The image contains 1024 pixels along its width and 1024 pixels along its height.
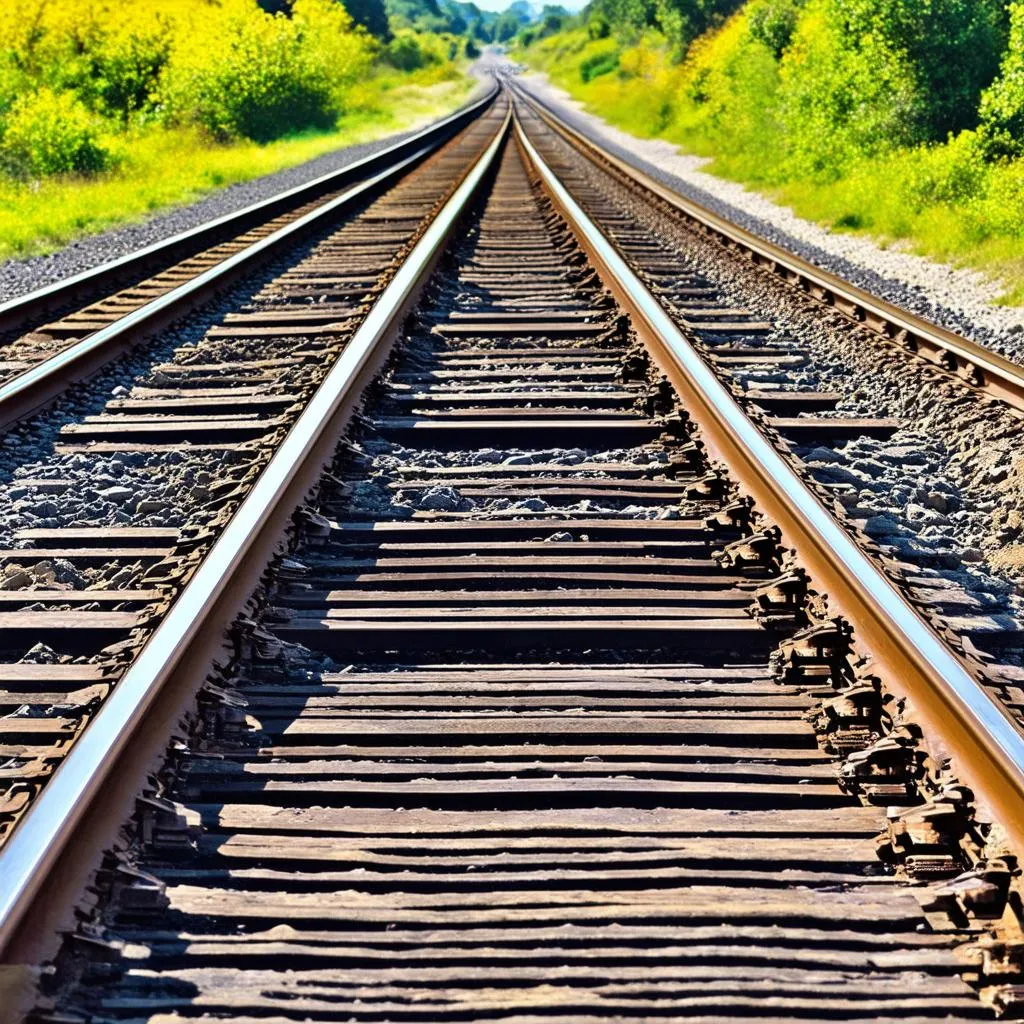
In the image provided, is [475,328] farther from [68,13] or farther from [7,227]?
[68,13]

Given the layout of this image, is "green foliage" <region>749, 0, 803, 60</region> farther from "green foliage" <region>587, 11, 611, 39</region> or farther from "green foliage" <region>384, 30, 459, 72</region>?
"green foliage" <region>587, 11, 611, 39</region>

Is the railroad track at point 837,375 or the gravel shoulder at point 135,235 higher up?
the gravel shoulder at point 135,235

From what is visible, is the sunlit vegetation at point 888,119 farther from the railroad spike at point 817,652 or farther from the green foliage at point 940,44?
the railroad spike at point 817,652

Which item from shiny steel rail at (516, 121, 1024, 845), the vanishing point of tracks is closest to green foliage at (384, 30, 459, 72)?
shiny steel rail at (516, 121, 1024, 845)

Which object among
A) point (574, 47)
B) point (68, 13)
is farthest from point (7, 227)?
point (574, 47)

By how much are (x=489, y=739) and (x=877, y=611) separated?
1034mm

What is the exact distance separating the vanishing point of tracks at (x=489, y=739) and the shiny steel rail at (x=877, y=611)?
0.04ft

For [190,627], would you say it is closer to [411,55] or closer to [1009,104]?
[1009,104]

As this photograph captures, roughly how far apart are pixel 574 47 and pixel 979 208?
9576cm

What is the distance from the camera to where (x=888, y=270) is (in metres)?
12.3

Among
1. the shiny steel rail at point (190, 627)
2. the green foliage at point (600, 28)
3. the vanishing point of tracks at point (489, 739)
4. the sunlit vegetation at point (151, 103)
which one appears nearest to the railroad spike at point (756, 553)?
the vanishing point of tracks at point (489, 739)

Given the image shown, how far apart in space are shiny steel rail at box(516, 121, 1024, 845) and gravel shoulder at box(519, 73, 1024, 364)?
129 inches

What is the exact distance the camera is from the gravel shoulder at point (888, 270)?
904cm

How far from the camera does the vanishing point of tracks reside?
7.27 ft
